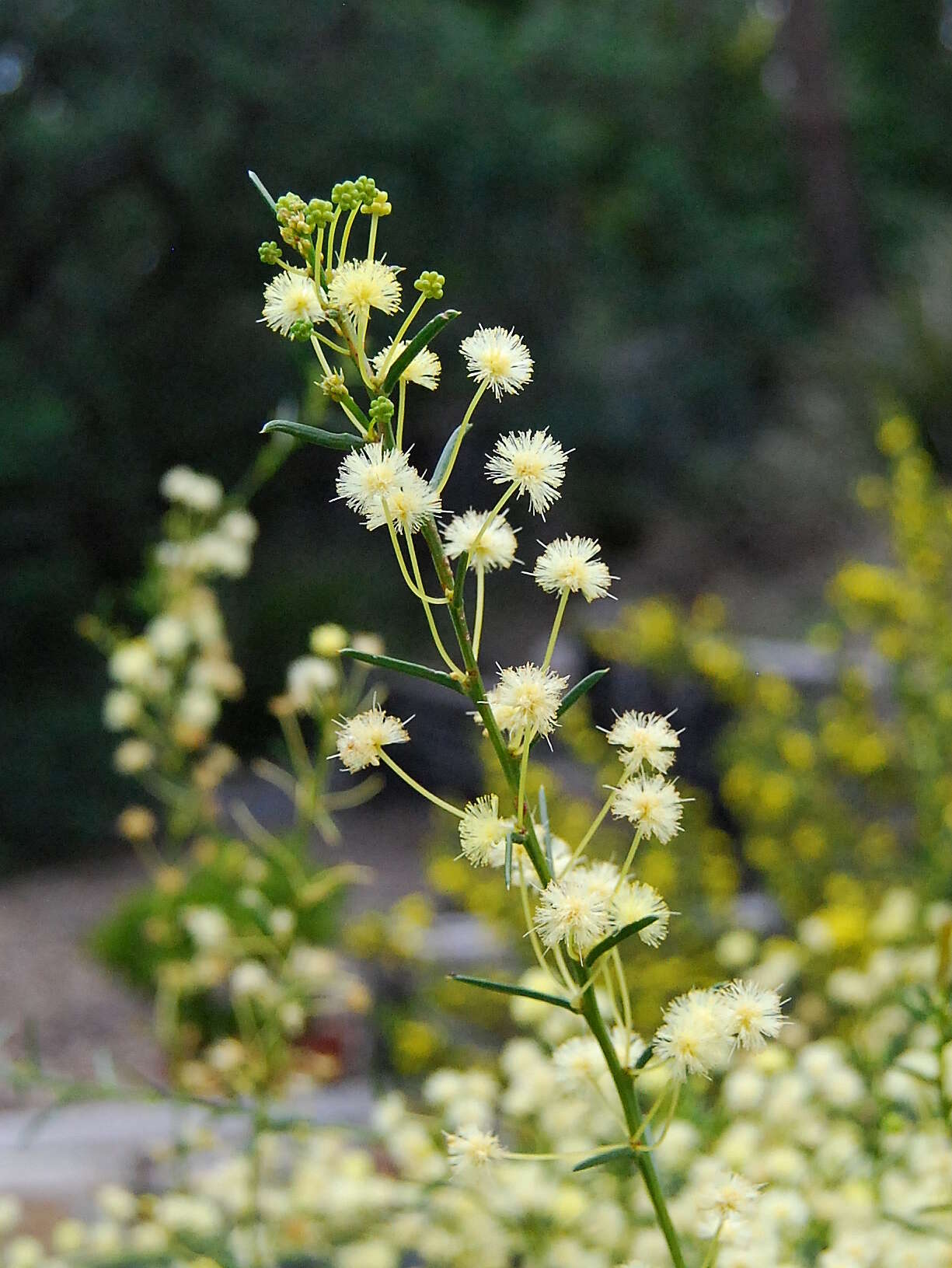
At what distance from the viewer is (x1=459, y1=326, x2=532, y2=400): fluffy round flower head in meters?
0.70

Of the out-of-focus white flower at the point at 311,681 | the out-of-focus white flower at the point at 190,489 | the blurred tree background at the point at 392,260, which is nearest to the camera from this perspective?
the out-of-focus white flower at the point at 311,681

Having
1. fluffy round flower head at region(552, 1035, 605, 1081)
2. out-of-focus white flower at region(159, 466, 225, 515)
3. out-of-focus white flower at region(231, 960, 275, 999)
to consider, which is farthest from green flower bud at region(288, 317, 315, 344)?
out-of-focus white flower at region(159, 466, 225, 515)

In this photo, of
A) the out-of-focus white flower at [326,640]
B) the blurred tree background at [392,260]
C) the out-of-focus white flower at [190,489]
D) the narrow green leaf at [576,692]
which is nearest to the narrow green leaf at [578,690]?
the narrow green leaf at [576,692]

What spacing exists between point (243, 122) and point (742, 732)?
356cm

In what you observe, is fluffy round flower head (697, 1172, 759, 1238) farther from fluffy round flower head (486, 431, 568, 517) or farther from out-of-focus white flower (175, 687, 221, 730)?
out-of-focus white flower (175, 687, 221, 730)

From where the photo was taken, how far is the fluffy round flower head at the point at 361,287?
69 centimetres

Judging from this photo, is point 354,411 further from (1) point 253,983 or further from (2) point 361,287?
(1) point 253,983

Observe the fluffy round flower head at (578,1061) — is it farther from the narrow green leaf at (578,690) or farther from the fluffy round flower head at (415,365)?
the fluffy round flower head at (415,365)

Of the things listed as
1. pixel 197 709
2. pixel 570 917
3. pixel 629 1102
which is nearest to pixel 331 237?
pixel 570 917

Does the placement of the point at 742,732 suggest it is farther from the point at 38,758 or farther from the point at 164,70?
the point at 164,70

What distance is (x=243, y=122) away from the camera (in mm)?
5730

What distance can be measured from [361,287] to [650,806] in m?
0.30

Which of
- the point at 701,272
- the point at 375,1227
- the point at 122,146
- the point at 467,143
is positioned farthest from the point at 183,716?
the point at 701,272

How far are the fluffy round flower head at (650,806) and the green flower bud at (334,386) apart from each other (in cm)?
25
